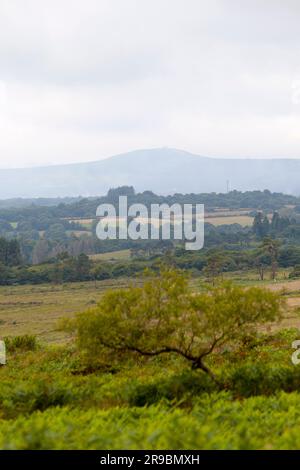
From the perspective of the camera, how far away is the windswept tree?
53.6ft

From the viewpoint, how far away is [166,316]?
16.4m

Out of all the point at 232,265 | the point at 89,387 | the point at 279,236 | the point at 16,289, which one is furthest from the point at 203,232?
the point at 89,387

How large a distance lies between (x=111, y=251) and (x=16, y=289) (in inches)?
2257

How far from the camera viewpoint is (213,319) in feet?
53.6

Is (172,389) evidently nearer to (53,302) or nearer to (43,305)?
(43,305)

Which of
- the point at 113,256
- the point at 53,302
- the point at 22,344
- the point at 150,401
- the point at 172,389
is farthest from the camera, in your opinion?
the point at 113,256

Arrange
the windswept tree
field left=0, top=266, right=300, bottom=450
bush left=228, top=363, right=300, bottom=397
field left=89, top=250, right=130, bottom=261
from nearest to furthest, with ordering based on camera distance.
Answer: field left=0, top=266, right=300, bottom=450, bush left=228, top=363, right=300, bottom=397, the windswept tree, field left=89, top=250, right=130, bottom=261

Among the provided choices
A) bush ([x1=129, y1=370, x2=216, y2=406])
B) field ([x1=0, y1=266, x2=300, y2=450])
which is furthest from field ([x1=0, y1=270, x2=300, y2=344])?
bush ([x1=129, y1=370, x2=216, y2=406])

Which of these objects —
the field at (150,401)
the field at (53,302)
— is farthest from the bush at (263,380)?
the field at (53,302)

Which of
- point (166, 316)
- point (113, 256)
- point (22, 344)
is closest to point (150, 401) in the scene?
point (166, 316)

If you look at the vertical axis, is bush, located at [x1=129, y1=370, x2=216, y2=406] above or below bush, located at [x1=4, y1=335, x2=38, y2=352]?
above

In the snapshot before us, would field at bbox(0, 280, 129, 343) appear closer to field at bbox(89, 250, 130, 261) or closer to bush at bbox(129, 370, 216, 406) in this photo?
bush at bbox(129, 370, 216, 406)

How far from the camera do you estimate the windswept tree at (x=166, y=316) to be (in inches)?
643

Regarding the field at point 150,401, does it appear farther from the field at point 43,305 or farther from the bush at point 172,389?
the field at point 43,305
